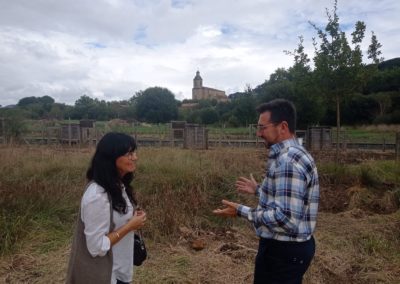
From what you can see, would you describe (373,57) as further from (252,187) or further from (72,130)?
(72,130)

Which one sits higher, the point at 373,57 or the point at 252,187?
the point at 373,57

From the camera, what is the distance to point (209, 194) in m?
6.51

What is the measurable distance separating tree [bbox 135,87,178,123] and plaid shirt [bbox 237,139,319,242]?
5582 cm

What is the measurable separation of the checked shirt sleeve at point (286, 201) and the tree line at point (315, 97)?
865 cm

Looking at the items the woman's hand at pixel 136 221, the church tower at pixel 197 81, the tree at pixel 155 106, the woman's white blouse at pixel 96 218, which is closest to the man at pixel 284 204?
the woman's hand at pixel 136 221

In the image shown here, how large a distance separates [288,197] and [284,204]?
41mm

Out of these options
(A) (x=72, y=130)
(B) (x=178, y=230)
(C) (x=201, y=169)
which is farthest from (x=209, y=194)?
(A) (x=72, y=130)

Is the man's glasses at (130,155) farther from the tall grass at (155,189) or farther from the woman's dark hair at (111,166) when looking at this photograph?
the tall grass at (155,189)

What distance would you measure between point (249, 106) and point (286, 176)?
3310cm

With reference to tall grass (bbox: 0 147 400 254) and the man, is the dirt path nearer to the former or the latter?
tall grass (bbox: 0 147 400 254)

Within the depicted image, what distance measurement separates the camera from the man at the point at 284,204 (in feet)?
6.52

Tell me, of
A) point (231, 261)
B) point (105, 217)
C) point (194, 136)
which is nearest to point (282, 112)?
point (105, 217)

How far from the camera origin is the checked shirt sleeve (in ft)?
6.48

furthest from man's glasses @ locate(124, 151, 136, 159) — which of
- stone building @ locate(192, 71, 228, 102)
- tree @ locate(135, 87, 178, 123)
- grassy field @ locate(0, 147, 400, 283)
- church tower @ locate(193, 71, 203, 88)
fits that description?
church tower @ locate(193, 71, 203, 88)
